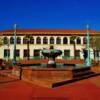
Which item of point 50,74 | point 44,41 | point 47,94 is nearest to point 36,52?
point 44,41

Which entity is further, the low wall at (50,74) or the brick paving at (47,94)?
the low wall at (50,74)

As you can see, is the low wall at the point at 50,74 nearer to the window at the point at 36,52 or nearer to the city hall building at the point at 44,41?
the city hall building at the point at 44,41

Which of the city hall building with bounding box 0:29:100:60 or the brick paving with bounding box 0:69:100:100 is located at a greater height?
the city hall building with bounding box 0:29:100:60

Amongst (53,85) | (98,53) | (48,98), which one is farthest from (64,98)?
(98,53)

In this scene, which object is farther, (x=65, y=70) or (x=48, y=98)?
(x=65, y=70)

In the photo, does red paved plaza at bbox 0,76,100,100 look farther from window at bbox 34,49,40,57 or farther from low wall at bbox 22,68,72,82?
window at bbox 34,49,40,57

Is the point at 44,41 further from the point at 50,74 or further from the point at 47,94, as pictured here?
the point at 47,94

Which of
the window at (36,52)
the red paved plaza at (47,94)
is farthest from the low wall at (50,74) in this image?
the window at (36,52)

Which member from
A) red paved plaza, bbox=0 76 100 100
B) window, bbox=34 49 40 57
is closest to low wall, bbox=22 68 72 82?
red paved plaza, bbox=0 76 100 100

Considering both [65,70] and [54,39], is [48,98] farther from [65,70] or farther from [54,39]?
[54,39]

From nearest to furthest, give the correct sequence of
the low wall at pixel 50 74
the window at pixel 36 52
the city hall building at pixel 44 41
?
the low wall at pixel 50 74, the city hall building at pixel 44 41, the window at pixel 36 52

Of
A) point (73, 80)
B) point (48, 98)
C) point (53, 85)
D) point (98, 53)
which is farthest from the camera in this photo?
point (98, 53)

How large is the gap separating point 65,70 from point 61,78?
57 cm

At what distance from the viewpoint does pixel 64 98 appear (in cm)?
1071
